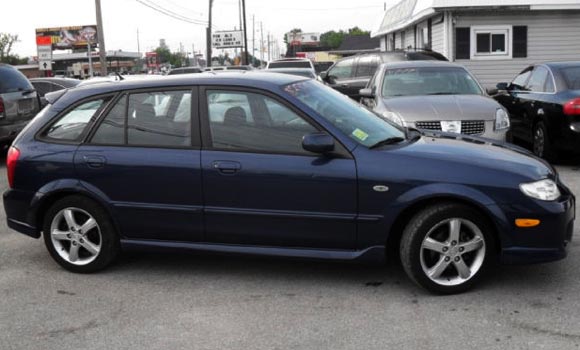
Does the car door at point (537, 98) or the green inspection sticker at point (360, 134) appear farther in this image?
the car door at point (537, 98)

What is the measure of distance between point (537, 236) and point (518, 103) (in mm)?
6579

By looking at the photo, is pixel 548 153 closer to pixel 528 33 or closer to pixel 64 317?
pixel 64 317

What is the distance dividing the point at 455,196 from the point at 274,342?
1.55 meters

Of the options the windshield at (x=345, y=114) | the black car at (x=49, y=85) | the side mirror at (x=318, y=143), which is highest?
the black car at (x=49, y=85)

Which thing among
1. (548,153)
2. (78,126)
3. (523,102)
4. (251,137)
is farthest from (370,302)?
(523,102)

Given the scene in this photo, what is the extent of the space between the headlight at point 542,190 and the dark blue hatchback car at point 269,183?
0.01m

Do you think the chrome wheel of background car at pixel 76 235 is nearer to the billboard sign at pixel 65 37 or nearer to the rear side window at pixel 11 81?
the rear side window at pixel 11 81

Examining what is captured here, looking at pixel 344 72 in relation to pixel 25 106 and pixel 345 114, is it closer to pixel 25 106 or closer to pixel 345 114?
pixel 25 106

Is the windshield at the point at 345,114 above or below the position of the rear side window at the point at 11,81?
below

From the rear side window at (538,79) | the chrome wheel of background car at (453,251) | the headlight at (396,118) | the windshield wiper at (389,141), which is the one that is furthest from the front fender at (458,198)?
the rear side window at (538,79)

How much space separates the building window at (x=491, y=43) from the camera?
61.4ft

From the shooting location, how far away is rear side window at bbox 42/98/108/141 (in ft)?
16.8

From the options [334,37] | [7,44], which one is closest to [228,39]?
[7,44]

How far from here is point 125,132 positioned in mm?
5027
